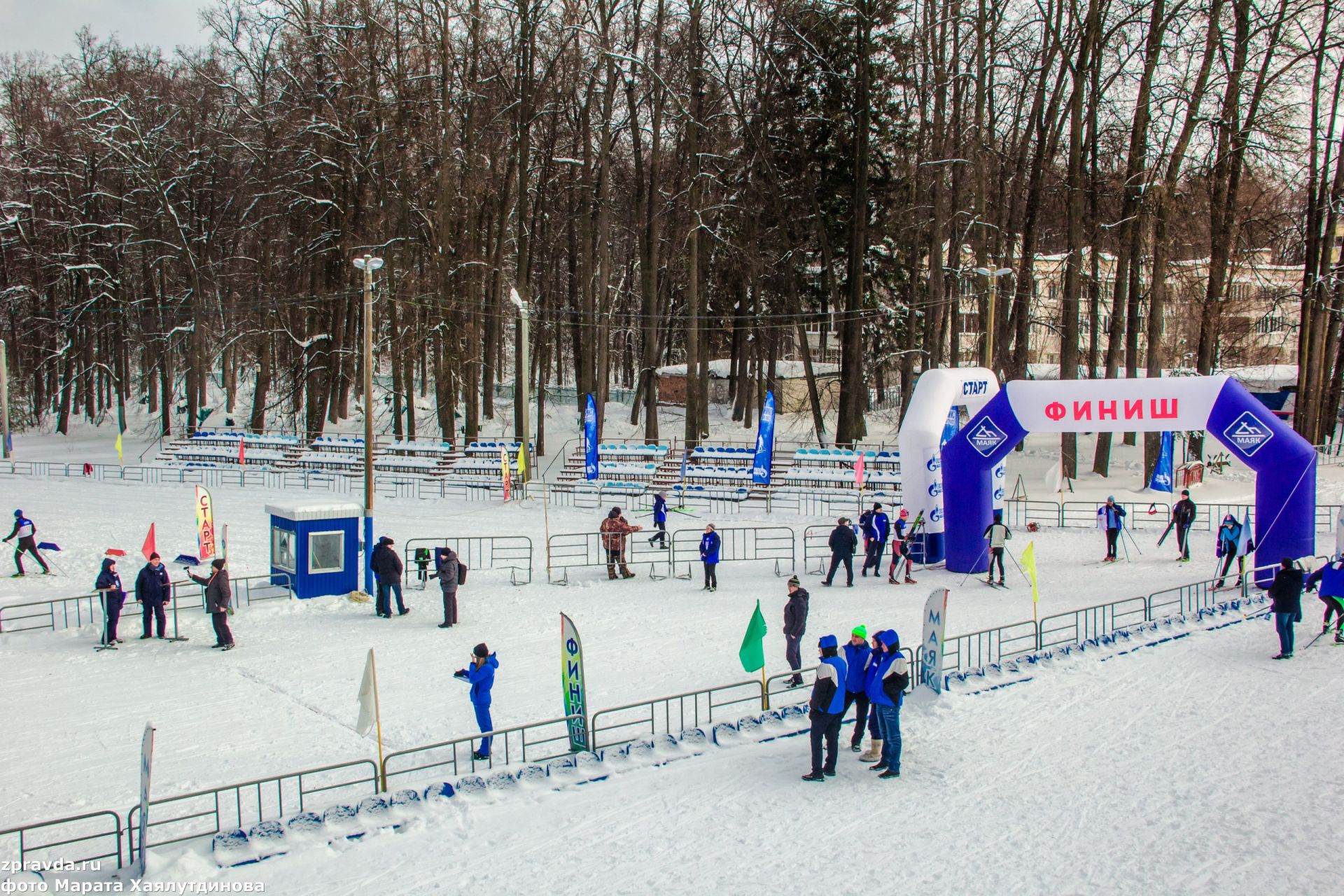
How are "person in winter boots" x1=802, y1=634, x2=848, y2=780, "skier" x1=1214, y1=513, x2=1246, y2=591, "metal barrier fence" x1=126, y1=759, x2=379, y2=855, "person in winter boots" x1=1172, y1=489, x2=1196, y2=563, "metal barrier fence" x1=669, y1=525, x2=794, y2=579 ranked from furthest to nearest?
"metal barrier fence" x1=669, y1=525, x2=794, y2=579 < "person in winter boots" x1=1172, y1=489, x2=1196, y2=563 < "skier" x1=1214, y1=513, x2=1246, y2=591 < "person in winter boots" x1=802, y1=634, x2=848, y2=780 < "metal barrier fence" x1=126, y1=759, x2=379, y2=855

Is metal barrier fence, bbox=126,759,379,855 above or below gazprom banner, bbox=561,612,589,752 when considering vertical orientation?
below

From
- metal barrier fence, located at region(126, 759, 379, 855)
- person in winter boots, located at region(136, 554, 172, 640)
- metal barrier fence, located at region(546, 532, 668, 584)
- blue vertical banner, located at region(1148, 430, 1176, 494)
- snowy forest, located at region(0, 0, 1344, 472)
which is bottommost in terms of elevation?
metal barrier fence, located at region(126, 759, 379, 855)

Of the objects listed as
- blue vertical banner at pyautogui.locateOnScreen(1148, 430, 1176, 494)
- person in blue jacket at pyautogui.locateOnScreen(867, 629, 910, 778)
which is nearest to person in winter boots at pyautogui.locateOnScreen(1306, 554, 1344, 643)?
person in blue jacket at pyautogui.locateOnScreen(867, 629, 910, 778)

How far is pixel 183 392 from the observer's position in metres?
56.8

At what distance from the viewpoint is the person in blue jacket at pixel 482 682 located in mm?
10492

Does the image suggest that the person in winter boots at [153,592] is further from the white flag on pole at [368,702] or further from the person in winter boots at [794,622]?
the person in winter boots at [794,622]

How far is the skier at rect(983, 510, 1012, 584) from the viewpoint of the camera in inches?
738

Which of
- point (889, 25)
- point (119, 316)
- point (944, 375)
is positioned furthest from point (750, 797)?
point (119, 316)

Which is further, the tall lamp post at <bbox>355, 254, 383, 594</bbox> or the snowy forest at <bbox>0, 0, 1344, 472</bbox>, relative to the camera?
the snowy forest at <bbox>0, 0, 1344, 472</bbox>

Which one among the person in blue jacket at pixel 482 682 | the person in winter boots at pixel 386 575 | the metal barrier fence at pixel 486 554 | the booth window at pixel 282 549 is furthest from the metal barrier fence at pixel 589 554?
the person in blue jacket at pixel 482 682

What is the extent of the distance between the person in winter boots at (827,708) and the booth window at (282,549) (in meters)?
12.1

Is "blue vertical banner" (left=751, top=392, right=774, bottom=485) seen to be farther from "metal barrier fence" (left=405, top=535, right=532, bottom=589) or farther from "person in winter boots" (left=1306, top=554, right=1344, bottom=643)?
"person in winter boots" (left=1306, top=554, right=1344, bottom=643)

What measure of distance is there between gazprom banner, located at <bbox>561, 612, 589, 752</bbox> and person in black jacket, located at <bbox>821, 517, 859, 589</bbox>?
363 inches

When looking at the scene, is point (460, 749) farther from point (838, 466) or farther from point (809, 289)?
point (809, 289)
